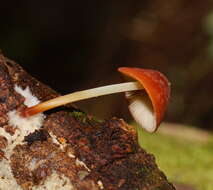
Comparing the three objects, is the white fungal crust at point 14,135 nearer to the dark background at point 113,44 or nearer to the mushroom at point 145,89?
the mushroom at point 145,89

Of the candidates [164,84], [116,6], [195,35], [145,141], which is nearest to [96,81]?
[116,6]

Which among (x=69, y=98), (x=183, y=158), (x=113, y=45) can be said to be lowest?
(x=113, y=45)

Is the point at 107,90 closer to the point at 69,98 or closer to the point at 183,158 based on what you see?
the point at 69,98

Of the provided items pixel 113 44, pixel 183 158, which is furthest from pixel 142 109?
pixel 113 44

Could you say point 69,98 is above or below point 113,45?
above

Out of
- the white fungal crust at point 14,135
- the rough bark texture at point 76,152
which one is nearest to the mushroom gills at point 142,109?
the rough bark texture at point 76,152

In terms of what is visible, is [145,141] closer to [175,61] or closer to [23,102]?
[23,102]

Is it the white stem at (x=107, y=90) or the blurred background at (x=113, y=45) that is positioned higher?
the white stem at (x=107, y=90)

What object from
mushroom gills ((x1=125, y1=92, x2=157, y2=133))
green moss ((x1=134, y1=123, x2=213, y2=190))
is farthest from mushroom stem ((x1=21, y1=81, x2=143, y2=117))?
green moss ((x1=134, y1=123, x2=213, y2=190))
